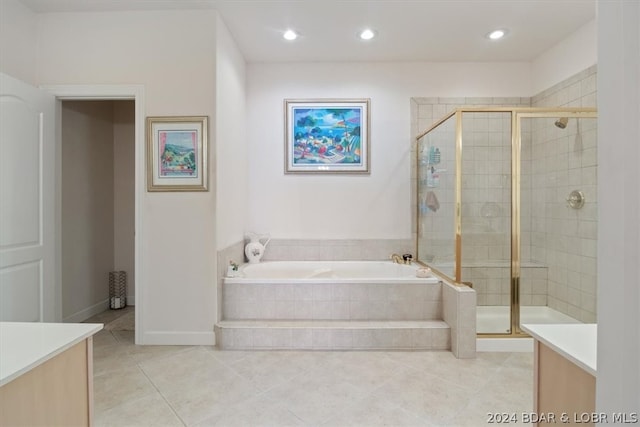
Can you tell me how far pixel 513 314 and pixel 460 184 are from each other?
1203mm

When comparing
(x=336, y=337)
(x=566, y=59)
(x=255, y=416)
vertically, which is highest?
(x=566, y=59)

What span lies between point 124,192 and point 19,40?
5.74ft

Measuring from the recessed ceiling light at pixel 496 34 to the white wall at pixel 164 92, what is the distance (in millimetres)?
2564

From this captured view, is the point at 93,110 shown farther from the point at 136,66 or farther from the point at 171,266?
the point at 171,266

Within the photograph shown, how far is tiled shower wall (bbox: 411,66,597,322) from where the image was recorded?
2.92m

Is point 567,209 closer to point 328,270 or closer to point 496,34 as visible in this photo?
point 496,34

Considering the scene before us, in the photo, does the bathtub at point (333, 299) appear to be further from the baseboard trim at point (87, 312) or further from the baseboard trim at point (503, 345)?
the baseboard trim at point (87, 312)

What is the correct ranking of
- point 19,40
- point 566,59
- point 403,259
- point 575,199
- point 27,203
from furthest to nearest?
point 403,259
point 566,59
point 575,199
point 19,40
point 27,203

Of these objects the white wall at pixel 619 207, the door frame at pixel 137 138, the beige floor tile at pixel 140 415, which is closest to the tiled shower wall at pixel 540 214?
the beige floor tile at pixel 140 415

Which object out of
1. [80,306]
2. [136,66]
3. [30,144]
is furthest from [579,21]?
[80,306]

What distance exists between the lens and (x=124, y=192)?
402 cm

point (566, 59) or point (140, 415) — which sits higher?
point (566, 59)

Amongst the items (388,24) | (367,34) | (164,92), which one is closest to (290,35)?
(367,34)

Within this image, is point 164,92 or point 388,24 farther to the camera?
point 388,24
